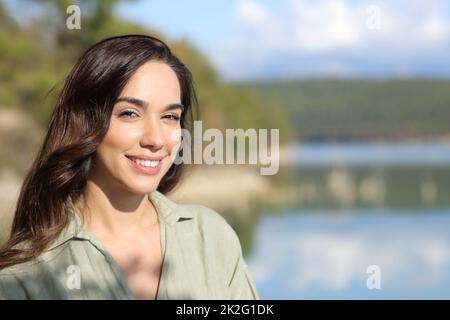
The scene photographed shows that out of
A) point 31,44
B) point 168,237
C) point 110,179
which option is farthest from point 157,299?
point 31,44

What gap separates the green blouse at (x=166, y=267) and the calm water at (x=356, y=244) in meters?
2.56

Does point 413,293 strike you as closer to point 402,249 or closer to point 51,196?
point 402,249

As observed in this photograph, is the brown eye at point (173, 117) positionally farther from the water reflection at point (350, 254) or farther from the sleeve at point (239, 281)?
the water reflection at point (350, 254)

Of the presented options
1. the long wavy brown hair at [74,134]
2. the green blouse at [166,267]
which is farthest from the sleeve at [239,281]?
the long wavy brown hair at [74,134]

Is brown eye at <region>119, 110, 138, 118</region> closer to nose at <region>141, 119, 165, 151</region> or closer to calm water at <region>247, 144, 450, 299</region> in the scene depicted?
nose at <region>141, 119, 165, 151</region>

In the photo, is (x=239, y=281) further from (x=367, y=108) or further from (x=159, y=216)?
(x=367, y=108)

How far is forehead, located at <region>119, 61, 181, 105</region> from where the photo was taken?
1.72 metres

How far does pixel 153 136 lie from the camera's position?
1710 millimetres

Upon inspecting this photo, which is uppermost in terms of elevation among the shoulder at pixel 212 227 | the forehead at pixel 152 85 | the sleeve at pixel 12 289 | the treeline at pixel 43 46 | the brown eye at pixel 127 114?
the treeline at pixel 43 46

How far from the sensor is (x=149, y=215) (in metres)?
1.84

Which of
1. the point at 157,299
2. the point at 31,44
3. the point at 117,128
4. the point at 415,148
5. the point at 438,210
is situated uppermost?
the point at 415,148

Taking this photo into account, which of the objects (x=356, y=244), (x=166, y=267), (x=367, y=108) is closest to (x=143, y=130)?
(x=166, y=267)

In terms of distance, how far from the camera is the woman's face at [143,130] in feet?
5.62

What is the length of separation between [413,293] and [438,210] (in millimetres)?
17388
